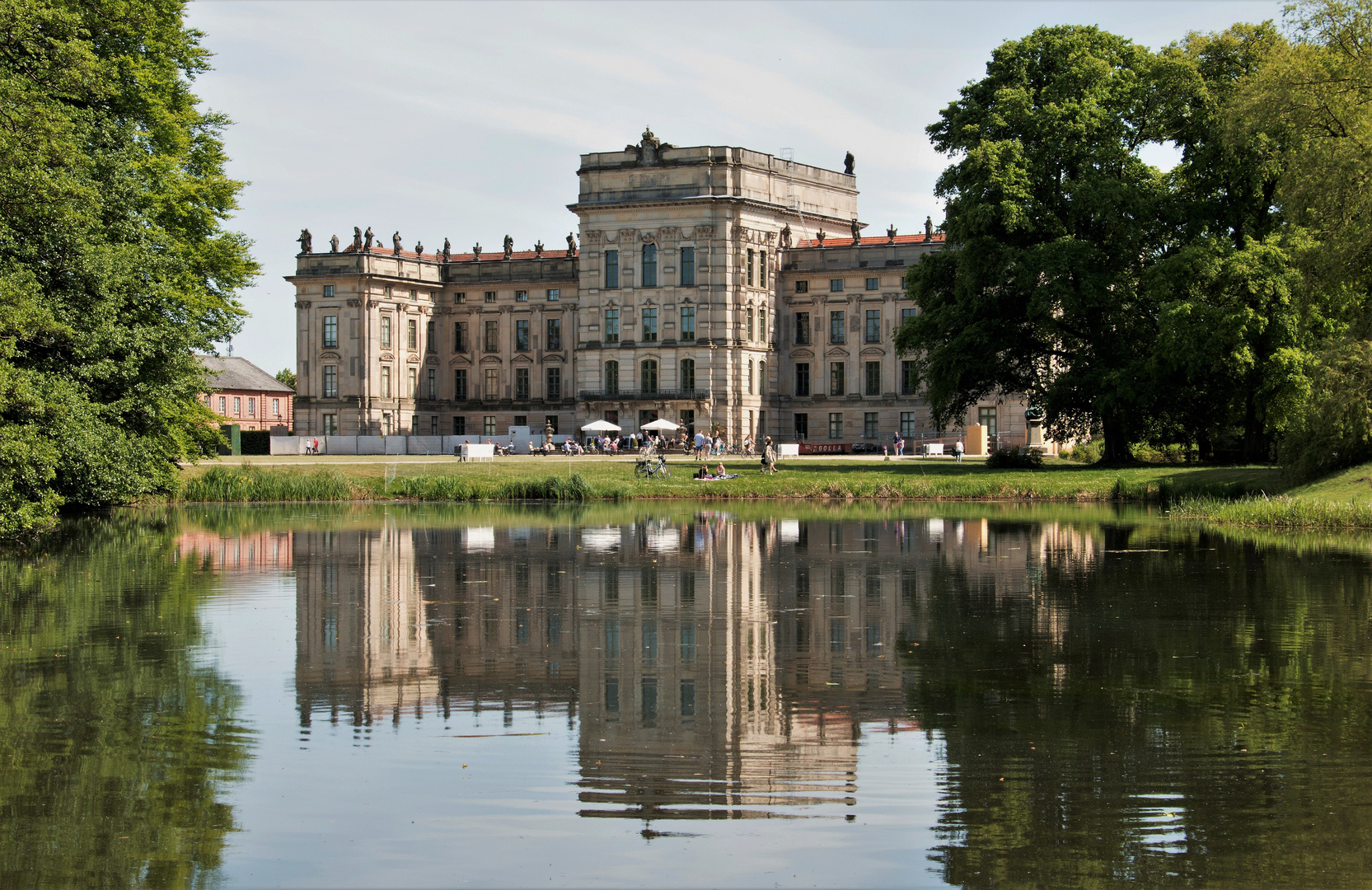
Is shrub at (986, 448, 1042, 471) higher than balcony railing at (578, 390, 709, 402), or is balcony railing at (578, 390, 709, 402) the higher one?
balcony railing at (578, 390, 709, 402)

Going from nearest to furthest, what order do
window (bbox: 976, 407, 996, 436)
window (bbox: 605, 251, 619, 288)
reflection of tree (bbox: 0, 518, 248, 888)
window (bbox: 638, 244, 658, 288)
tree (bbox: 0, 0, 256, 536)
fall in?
1. reflection of tree (bbox: 0, 518, 248, 888)
2. tree (bbox: 0, 0, 256, 536)
3. window (bbox: 976, 407, 996, 436)
4. window (bbox: 638, 244, 658, 288)
5. window (bbox: 605, 251, 619, 288)

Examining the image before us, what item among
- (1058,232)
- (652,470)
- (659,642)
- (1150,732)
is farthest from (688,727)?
(1058,232)

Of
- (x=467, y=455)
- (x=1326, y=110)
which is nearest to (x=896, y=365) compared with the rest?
(x=467, y=455)

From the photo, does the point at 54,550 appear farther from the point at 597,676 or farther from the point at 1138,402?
the point at 1138,402

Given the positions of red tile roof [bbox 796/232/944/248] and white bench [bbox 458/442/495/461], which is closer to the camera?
white bench [bbox 458/442/495/461]

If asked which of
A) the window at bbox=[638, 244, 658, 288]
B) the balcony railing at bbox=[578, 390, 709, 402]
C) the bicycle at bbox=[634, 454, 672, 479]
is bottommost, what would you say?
the bicycle at bbox=[634, 454, 672, 479]

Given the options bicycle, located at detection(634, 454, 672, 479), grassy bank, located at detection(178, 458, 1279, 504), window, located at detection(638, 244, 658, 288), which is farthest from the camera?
window, located at detection(638, 244, 658, 288)

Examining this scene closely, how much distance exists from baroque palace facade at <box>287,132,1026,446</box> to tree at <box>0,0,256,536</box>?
45.2m

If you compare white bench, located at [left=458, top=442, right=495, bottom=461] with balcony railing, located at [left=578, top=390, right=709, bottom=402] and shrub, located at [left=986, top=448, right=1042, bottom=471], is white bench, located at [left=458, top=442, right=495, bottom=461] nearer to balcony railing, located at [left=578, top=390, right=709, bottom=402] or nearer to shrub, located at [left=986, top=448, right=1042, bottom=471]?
balcony railing, located at [left=578, top=390, right=709, bottom=402]

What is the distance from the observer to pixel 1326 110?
116ft

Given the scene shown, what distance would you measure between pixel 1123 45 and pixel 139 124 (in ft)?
114

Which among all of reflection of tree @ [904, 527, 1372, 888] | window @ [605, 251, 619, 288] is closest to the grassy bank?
reflection of tree @ [904, 527, 1372, 888]

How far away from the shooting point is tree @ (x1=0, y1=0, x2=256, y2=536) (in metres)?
27.1

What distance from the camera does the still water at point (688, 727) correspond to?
8.55 m
